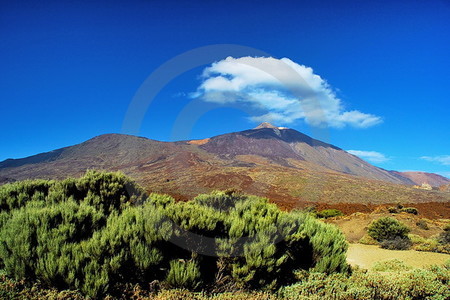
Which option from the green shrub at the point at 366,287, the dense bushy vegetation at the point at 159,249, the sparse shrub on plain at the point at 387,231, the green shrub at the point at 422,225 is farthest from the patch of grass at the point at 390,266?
the green shrub at the point at 422,225

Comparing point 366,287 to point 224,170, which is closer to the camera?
point 366,287

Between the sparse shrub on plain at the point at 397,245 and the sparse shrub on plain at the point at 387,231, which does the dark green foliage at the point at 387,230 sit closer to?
the sparse shrub on plain at the point at 387,231

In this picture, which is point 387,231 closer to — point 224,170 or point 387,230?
point 387,230

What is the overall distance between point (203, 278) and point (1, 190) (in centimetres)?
657

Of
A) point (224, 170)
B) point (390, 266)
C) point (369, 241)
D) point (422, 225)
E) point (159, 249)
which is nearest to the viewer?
point (159, 249)

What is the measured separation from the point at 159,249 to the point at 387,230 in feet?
49.6

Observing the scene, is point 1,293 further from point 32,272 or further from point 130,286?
point 130,286

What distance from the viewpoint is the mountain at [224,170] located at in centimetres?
5184

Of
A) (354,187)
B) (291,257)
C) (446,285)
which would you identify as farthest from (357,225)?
(354,187)

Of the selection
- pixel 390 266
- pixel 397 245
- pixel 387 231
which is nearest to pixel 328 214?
pixel 387 231

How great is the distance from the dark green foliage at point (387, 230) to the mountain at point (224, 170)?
17.4 metres

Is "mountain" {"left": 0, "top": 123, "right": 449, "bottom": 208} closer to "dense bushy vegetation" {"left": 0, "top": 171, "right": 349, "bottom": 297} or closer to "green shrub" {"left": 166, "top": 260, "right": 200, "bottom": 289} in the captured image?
"dense bushy vegetation" {"left": 0, "top": 171, "right": 349, "bottom": 297}

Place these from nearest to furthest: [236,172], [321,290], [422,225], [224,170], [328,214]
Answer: [321,290], [422,225], [328,214], [236,172], [224,170]

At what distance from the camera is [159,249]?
520 cm
